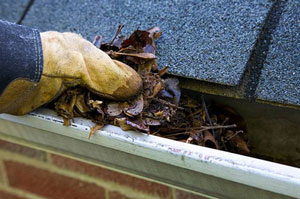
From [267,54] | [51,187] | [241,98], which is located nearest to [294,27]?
[267,54]

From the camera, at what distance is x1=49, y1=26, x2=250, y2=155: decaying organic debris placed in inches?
43.6

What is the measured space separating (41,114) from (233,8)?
2.30ft

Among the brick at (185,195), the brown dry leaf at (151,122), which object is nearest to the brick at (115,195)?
the brick at (185,195)

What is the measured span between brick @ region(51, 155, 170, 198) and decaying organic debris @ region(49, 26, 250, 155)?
17 centimetres

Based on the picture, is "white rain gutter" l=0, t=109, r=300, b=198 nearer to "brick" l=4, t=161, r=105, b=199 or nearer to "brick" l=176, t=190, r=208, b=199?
"brick" l=176, t=190, r=208, b=199

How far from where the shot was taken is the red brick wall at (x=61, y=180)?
1216 mm

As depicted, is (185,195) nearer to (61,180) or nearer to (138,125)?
(138,125)

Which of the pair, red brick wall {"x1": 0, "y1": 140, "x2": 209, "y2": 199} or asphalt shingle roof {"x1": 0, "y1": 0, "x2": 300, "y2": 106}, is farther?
red brick wall {"x1": 0, "y1": 140, "x2": 209, "y2": 199}

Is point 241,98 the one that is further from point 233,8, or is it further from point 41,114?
point 41,114

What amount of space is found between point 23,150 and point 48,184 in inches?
6.5

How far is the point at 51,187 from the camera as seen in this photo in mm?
1471

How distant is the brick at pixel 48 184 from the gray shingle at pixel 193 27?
1.73ft

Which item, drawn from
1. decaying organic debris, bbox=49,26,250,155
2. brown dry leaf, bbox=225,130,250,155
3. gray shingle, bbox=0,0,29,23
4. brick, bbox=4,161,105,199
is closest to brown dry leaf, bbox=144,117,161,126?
decaying organic debris, bbox=49,26,250,155

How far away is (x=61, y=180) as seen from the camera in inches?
55.8
